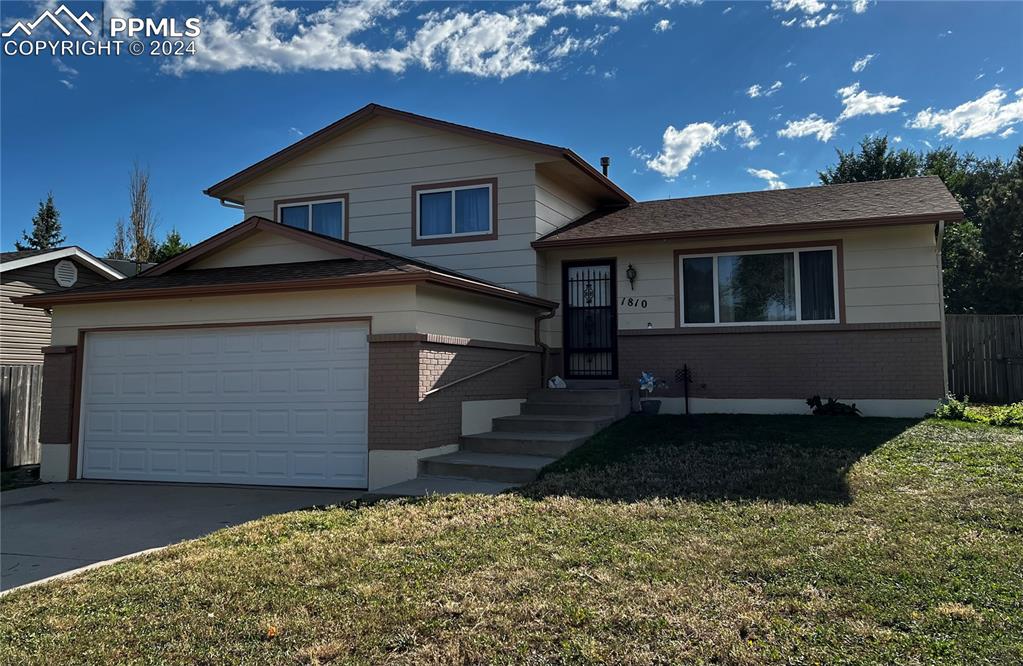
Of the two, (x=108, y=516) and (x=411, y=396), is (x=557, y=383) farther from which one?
(x=108, y=516)

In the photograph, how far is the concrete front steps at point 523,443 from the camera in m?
8.77

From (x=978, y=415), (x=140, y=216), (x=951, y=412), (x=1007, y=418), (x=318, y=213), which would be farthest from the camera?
(x=140, y=216)

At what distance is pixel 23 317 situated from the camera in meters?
17.2

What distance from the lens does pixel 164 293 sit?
10.5 metres

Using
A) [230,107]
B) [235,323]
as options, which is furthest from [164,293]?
[230,107]

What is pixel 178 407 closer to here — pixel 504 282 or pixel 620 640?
pixel 504 282

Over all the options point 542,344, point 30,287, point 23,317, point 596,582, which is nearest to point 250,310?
point 542,344

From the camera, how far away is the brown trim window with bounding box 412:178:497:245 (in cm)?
1317

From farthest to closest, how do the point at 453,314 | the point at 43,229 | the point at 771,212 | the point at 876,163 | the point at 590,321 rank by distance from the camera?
the point at 43,229, the point at 876,163, the point at 590,321, the point at 771,212, the point at 453,314

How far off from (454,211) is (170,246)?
1890 cm

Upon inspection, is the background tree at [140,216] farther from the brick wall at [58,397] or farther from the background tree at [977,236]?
the background tree at [977,236]

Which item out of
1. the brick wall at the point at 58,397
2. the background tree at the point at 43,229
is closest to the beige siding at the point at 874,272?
the brick wall at the point at 58,397

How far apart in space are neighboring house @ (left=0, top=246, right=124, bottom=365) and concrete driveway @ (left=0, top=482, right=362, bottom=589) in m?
8.01

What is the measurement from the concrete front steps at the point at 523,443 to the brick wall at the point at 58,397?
5878mm
